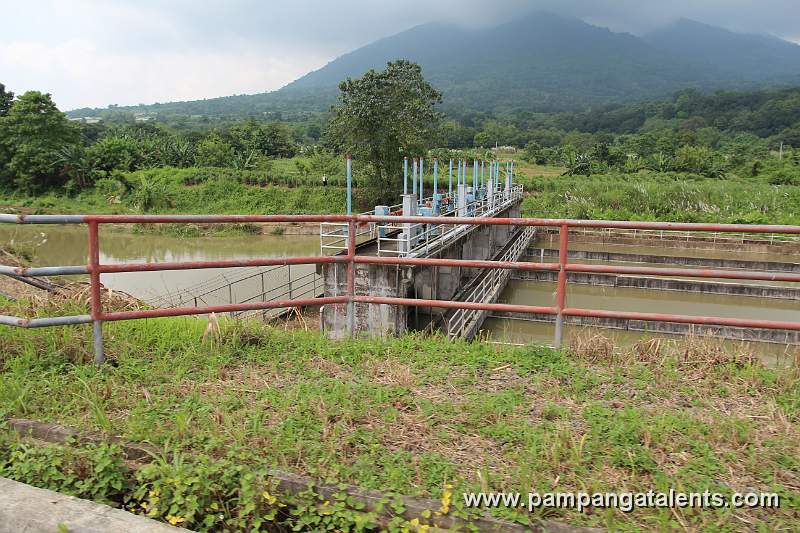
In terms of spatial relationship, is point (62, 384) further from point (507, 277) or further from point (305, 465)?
point (507, 277)

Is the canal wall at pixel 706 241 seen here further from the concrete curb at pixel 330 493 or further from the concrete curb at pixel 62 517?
the concrete curb at pixel 62 517

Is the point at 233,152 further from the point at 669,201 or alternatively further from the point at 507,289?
the point at 507,289

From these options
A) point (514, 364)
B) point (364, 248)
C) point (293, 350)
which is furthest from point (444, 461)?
point (364, 248)

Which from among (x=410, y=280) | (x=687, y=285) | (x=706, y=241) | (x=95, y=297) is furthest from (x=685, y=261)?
(x=95, y=297)

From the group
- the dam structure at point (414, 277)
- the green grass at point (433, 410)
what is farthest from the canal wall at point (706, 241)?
the green grass at point (433, 410)

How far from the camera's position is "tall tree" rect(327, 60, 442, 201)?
3450 cm

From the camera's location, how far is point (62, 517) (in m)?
Result: 2.17

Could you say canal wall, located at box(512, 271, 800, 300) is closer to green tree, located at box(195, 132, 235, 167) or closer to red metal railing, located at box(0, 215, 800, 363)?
red metal railing, located at box(0, 215, 800, 363)

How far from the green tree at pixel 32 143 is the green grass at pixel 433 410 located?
149 feet

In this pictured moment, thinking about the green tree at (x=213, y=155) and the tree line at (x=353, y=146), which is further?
the green tree at (x=213, y=155)

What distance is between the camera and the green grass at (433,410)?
2.45 m

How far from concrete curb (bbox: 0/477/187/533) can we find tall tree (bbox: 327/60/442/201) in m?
32.9

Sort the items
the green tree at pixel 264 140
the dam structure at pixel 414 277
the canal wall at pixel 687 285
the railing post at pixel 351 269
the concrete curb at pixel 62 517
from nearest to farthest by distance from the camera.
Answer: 1. the concrete curb at pixel 62 517
2. the railing post at pixel 351 269
3. the dam structure at pixel 414 277
4. the canal wall at pixel 687 285
5. the green tree at pixel 264 140

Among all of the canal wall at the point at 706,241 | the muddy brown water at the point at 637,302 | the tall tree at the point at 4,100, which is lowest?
the muddy brown water at the point at 637,302
